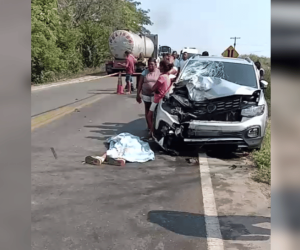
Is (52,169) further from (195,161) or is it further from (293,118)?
(293,118)

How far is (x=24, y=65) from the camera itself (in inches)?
98.3

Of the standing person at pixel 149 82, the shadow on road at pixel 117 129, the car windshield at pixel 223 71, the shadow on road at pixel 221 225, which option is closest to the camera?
the shadow on road at pixel 221 225

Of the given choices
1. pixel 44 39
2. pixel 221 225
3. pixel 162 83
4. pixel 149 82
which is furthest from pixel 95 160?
pixel 44 39

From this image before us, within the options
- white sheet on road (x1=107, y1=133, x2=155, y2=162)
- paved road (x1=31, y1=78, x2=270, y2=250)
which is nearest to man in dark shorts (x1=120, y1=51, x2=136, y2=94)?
paved road (x1=31, y1=78, x2=270, y2=250)

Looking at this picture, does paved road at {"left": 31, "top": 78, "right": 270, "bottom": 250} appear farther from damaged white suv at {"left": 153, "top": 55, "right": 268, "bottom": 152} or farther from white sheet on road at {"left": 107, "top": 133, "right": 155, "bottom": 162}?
damaged white suv at {"left": 153, "top": 55, "right": 268, "bottom": 152}

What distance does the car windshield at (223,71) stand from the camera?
8.38 meters

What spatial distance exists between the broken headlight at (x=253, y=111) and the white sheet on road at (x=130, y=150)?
69.8 inches

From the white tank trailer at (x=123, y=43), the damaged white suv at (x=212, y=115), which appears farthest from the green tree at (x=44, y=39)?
the damaged white suv at (x=212, y=115)

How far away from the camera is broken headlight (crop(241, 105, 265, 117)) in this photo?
758 centimetres

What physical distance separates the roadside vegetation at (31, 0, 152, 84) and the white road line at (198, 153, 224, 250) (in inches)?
567

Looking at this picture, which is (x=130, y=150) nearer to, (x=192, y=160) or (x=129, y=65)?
(x=192, y=160)

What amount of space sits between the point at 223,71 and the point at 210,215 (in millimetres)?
4389

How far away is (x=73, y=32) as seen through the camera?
2736cm

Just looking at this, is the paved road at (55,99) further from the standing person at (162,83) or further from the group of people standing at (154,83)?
the standing person at (162,83)
